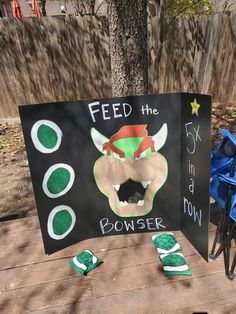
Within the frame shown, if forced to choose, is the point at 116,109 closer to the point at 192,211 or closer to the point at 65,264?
the point at 192,211

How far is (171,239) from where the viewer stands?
1.84 m

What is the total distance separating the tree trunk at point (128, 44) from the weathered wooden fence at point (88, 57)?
349 centimetres

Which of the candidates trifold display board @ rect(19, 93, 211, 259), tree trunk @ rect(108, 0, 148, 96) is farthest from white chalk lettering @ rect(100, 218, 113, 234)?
tree trunk @ rect(108, 0, 148, 96)

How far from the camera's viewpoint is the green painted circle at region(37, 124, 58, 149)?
62.7 inches

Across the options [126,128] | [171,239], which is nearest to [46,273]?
[171,239]

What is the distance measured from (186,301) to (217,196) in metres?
0.59

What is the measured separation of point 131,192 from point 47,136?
0.65 meters

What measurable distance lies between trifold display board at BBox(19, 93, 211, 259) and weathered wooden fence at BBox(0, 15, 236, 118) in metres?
3.93

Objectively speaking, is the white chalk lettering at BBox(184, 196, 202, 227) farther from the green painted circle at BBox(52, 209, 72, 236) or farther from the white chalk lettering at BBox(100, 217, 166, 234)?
the green painted circle at BBox(52, 209, 72, 236)

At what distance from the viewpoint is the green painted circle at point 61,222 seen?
1769 mm

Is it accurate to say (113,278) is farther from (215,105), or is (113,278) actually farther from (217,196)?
(215,105)

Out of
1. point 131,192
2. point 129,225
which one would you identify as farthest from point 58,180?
point 129,225

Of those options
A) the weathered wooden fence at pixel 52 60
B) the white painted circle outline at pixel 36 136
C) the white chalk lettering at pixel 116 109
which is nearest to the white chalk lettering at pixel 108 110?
the white chalk lettering at pixel 116 109

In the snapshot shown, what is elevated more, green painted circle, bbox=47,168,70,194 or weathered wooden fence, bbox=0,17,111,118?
weathered wooden fence, bbox=0,17,111,118
